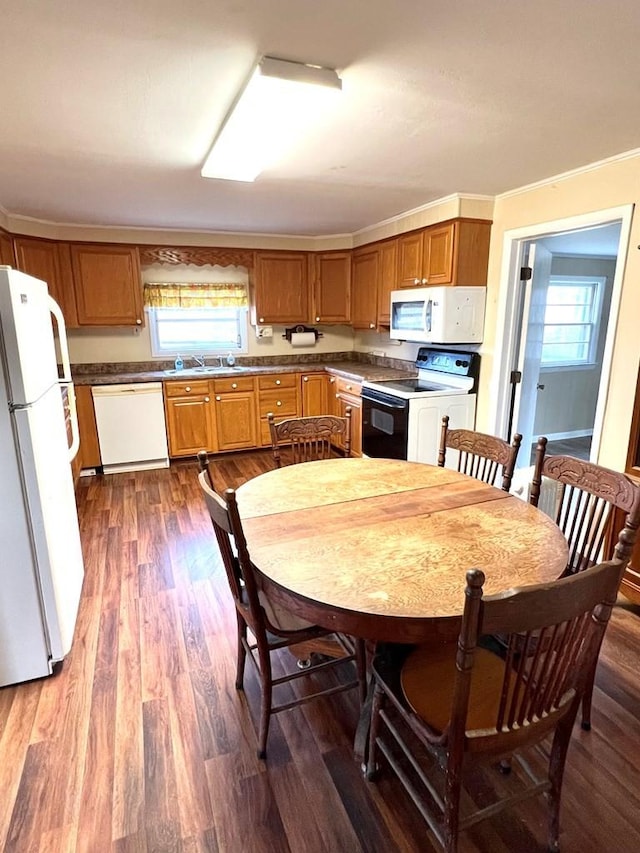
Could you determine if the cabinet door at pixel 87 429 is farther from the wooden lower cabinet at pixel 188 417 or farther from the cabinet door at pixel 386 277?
the cabinet door at pixel 386 277

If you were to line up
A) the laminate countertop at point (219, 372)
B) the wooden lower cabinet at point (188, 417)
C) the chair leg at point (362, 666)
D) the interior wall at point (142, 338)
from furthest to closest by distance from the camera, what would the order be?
the interior wall at point (142, 338), the wooden lower cabinet at point (188, 417), the laminate countertop at point (219, 372), the chair leg at point (362, 666)

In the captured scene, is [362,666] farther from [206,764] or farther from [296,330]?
[296,330]

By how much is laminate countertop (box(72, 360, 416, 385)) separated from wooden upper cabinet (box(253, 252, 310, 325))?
56 cm

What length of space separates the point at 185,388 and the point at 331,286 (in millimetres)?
1957

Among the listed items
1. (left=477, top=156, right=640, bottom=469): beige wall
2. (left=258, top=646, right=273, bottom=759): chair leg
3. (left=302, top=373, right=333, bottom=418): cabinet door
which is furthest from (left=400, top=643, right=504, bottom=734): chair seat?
(left=302, top=373, right=333, bottom=418): cabinet door

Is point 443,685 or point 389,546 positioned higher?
point 389,546

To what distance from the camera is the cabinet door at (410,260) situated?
12.6 ft

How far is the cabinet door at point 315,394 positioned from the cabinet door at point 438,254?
1.72m

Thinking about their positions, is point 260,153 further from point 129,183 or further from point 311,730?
point 311,730

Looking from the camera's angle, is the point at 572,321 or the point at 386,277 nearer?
the point at 386,277

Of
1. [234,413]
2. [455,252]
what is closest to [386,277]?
[455,252]

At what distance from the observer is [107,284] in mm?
4457

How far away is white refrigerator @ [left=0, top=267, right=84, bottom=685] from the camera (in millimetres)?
1738

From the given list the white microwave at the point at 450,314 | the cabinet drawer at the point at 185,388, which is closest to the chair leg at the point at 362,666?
the white microwave at the point at 450,314
